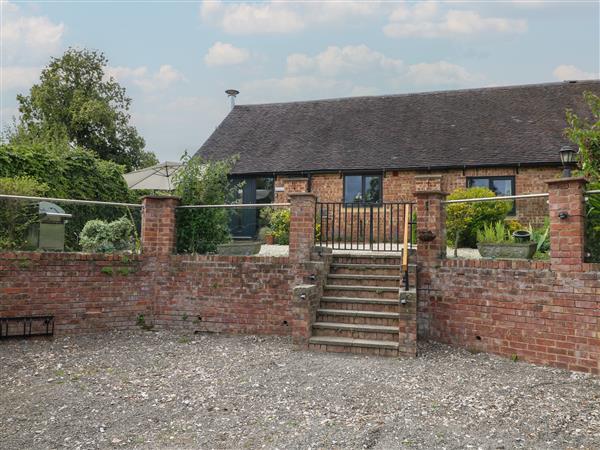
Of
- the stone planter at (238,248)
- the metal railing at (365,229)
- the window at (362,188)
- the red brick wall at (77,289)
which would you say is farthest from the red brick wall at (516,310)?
the window at (362,188)

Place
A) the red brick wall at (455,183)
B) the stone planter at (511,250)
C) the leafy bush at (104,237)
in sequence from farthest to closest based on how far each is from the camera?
the red brick wall at (455,183) → the leafy bush at (104,237) → the stone planter at (511,250)

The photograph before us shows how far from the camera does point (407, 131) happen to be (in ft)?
55.3

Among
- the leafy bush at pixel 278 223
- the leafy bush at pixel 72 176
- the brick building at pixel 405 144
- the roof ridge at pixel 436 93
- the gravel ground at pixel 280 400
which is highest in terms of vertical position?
the roof ridge at pixel 436 93

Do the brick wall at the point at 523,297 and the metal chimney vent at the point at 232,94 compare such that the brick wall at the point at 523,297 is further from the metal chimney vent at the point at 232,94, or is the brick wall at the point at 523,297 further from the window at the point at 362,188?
the metal chimney vent at the point at 232,94

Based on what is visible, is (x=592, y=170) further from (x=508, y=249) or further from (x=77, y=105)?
(x=77, y=105)

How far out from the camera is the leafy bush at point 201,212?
8.39 meters

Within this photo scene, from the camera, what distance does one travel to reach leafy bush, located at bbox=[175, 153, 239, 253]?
839 cm

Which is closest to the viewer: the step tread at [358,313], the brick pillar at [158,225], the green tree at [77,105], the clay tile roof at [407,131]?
the step tread at [358,313]

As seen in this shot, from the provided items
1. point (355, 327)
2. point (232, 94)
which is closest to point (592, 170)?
point (355, 327)

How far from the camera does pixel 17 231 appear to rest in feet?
23.6

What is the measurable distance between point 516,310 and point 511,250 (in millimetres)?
1249

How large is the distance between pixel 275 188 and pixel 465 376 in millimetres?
11751

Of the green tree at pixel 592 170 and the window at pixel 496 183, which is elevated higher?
the window at pixel 496 183

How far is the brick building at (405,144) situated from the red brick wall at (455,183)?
0.03m
